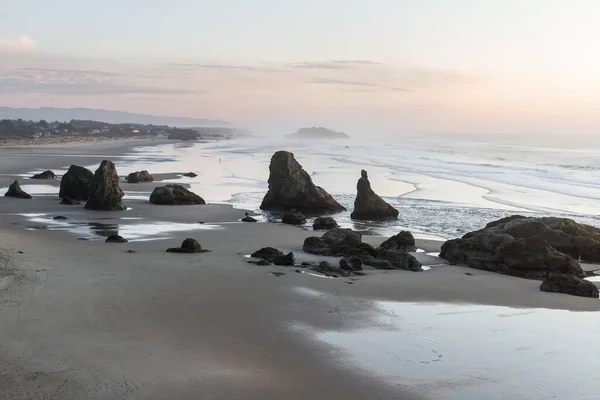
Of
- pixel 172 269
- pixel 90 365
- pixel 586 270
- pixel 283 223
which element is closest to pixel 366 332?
pixel 90 365

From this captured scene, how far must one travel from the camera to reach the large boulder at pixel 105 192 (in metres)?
25.2

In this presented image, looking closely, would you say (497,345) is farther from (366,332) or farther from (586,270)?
(586,270)

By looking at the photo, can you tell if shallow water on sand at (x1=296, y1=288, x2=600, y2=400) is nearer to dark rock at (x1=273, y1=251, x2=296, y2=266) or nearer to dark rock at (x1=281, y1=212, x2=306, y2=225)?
dark rock at (x1=273, y1=251, x2=296, y2=266)

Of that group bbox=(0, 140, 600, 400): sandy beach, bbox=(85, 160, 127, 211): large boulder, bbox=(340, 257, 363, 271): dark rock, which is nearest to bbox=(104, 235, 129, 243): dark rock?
bbox=(0, 140, 600, 400): sandy beach

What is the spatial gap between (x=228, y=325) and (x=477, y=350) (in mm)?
4007

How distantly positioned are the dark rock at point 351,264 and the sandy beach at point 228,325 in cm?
66

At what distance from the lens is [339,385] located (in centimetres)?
799

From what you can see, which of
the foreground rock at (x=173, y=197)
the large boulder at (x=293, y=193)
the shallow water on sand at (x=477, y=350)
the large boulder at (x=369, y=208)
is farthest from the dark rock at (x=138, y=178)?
the shallow water on sand at (x=477, y=350)

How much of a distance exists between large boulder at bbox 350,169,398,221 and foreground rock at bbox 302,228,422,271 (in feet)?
27.3

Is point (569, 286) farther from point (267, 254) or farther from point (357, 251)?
point (267, 254)

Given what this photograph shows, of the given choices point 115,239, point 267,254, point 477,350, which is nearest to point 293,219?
point 267,254

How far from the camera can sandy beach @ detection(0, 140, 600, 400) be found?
7.75 meters

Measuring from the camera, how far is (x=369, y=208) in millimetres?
26000

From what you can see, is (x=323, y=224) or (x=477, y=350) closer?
(x=477, y=350)
